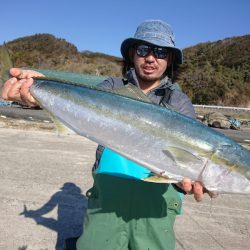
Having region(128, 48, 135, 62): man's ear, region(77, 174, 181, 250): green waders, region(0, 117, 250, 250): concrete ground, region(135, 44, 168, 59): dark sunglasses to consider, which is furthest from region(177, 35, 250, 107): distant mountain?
region(77, 174, 181, 250): green waders

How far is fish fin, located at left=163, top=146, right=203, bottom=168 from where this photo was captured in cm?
271

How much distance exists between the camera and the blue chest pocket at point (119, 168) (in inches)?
124

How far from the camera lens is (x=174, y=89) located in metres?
3.35

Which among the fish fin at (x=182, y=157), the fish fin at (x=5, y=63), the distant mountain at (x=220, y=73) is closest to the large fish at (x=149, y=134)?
the fish fin at (x=182, y=157)

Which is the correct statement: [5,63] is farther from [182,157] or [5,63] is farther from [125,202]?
[182,157]

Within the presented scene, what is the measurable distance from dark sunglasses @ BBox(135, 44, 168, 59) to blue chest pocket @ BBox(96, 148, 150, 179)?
826mm

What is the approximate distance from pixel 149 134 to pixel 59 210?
3.35 m

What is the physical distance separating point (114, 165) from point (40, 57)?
77773mm

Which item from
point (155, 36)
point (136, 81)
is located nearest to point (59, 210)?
point (136, 81)

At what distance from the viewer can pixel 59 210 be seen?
581 cm

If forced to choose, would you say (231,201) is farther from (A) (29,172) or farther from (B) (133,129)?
(B) (133,129)

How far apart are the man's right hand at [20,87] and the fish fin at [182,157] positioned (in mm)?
1010

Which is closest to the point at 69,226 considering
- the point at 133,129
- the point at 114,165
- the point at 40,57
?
the point at 114,165

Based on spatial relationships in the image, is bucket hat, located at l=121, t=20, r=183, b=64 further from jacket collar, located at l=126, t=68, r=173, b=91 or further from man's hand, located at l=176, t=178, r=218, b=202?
man's hand, located at l=176, t=178, r=218, b=202
